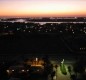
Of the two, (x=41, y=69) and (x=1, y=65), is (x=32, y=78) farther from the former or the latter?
(x=1, y=65)

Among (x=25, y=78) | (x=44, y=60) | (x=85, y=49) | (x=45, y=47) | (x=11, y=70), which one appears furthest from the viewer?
(x=45, y=47)

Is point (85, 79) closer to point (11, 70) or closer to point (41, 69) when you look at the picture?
point (41, 69)

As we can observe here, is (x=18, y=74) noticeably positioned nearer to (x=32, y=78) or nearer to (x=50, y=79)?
(x=32, y=78)

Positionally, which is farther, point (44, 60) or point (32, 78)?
point (44, 60)

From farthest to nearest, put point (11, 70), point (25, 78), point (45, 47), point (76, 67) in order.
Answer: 1. point (45, 47)
2. point (76, 67)
3. point (11, 70)
4. point (25, 78)

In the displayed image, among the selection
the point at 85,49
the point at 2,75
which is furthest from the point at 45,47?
the point at 2,75

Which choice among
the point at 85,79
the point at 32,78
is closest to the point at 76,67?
the point at 85,79

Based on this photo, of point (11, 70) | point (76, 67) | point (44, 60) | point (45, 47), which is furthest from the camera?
point (45, 47)

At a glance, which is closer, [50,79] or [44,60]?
[50,79]

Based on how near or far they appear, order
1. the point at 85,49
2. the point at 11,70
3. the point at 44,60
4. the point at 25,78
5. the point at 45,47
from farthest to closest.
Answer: the point at 45,47
the point at 85,49
the point at 44,60
the point at 11,70
the point at 25,78
